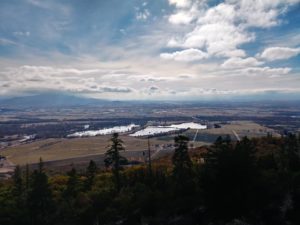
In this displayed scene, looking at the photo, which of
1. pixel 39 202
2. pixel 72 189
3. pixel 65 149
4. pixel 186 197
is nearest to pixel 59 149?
pixel 65 149

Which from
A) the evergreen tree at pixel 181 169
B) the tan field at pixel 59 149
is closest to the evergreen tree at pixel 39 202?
the evergreen tree at pixel 181 169

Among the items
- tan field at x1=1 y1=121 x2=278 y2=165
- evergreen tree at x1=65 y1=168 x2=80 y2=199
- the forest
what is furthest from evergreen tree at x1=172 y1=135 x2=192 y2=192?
tan field at x1=1 y1=121 x2=278 y2=165

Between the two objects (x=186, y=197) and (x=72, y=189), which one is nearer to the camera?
(x=186, y=197)

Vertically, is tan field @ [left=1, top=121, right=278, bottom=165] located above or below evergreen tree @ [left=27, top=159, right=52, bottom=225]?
below

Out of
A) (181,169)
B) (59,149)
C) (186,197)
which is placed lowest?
(59,149)

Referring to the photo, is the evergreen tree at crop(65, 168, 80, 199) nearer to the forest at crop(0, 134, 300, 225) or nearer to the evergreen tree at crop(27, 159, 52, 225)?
the forest at crop(0, 134, 300, 225)

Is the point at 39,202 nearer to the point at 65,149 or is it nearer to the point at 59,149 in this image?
the point at 65,149

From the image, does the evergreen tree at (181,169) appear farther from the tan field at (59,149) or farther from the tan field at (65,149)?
the tan field at (59,149)

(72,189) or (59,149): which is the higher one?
(72,189)
